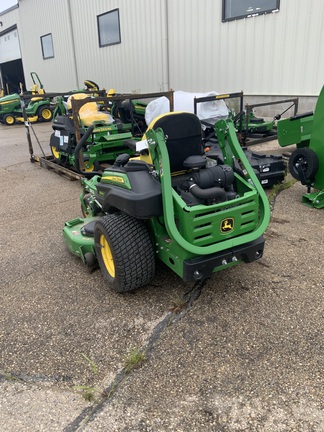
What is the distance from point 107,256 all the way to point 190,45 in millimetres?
9195

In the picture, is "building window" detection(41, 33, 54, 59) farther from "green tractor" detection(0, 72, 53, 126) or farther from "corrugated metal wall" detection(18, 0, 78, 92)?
"green tractor" detection(0, 72, 53, 126)

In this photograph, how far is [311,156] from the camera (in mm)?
4547

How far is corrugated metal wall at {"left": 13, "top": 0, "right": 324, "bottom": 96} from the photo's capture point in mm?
8281

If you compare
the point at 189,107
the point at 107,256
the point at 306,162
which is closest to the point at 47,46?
the point at 189,107

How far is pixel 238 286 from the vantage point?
3047 mm

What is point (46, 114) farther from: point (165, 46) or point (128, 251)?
point (128, 251)

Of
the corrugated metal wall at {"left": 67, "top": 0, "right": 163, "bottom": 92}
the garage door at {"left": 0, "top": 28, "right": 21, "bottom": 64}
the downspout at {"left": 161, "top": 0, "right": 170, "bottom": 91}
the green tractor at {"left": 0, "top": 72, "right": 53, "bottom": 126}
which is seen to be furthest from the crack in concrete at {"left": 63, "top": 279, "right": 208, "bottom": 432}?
the garage door at {"left": 0, "top": 28, "right": 21, "bottom": 64}

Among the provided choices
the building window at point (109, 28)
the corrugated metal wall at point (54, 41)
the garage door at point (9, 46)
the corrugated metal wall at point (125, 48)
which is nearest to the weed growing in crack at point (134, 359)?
the corrugated metal wall at point (125, 48)

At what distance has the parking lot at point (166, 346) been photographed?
1969 mm

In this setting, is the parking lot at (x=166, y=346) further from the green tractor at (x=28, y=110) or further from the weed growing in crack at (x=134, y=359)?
the green tractor at (x=28, y=110)

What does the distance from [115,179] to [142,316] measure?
3.45 ft

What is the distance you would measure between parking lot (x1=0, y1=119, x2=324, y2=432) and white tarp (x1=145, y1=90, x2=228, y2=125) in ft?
13.1

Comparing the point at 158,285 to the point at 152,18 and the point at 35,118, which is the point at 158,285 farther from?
the point at 35,118

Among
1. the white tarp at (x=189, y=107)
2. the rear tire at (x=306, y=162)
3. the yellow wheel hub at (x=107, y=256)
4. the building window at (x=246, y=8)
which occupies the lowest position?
the yellow wheel hub at (x=107, y=256)
